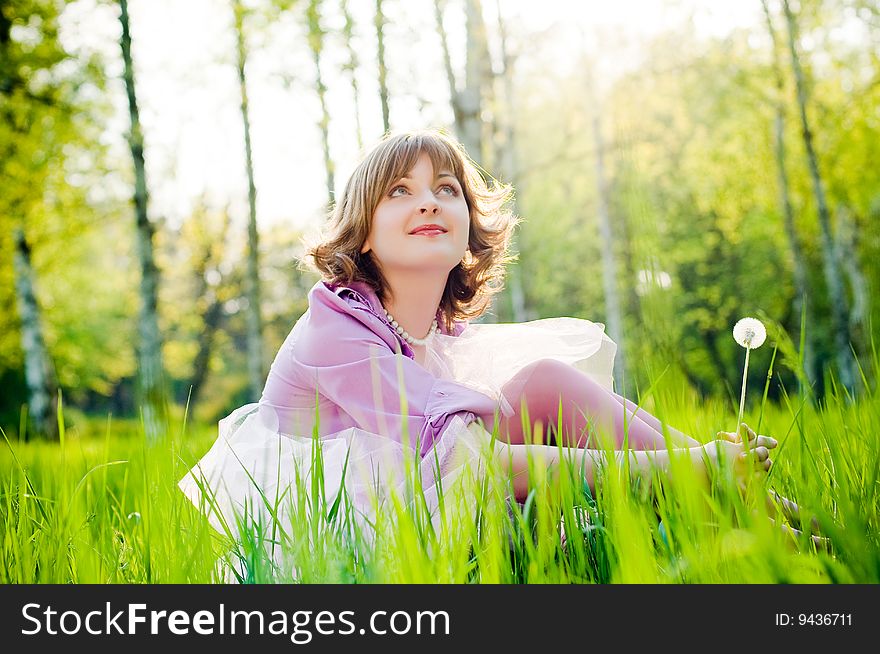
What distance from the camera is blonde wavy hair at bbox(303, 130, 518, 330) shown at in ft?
7.65

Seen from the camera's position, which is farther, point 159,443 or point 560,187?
point 560,187

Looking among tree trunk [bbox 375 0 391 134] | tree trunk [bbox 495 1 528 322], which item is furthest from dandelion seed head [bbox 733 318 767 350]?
tree trunk [bbox 495 1 528 322]

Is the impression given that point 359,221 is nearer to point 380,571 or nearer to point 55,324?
point 380,571

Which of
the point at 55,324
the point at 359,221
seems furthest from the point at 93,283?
the point at 359,221

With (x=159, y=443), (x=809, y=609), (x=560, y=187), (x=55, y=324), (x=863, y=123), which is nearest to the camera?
(x=809, y=609)

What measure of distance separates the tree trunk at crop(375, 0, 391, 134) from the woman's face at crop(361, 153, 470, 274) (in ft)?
19.4

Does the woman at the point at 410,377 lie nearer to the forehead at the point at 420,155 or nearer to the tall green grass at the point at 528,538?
the forehead at the point at 420,155

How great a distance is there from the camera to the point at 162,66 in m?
9.88

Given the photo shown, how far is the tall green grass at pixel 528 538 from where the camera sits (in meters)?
1.11

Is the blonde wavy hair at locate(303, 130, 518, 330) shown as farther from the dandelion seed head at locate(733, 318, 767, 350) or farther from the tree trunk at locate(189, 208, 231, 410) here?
the tree trunk at locate(189, 208, 231, 410)

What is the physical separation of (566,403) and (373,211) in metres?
0.82

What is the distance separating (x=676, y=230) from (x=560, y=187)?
4.80 metres

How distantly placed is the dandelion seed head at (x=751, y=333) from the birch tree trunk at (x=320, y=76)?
624 centimetres

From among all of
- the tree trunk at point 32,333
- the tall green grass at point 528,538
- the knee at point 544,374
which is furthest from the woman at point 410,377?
the tree trunk at point 32,333
